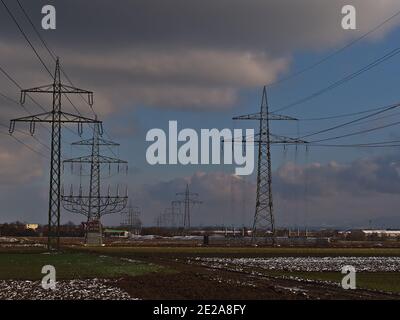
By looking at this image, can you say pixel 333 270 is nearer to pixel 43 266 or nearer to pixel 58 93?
pixel 43 266

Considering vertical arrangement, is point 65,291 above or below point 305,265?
above

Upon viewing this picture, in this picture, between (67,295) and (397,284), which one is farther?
(397,284)

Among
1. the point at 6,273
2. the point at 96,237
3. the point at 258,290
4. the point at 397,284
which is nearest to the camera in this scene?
the point at 258,290

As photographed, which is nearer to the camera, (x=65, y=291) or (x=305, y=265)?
(x=65, y=291)

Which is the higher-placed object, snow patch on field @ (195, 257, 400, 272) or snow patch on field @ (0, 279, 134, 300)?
snow patch on field @ (0, 279, 134, 300)

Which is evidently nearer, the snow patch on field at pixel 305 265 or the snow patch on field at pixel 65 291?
the snow patch on field at pixel 65 291

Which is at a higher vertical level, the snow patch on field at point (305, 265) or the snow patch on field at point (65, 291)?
the snow patch on field at point (65, 291)

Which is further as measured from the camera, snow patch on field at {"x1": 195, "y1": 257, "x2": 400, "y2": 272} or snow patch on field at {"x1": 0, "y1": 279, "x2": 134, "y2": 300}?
snow patch on field at {"x1": 195, "y1": 257, "x2": 400, "y2": 272}

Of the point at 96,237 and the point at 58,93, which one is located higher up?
the point at 58,93
